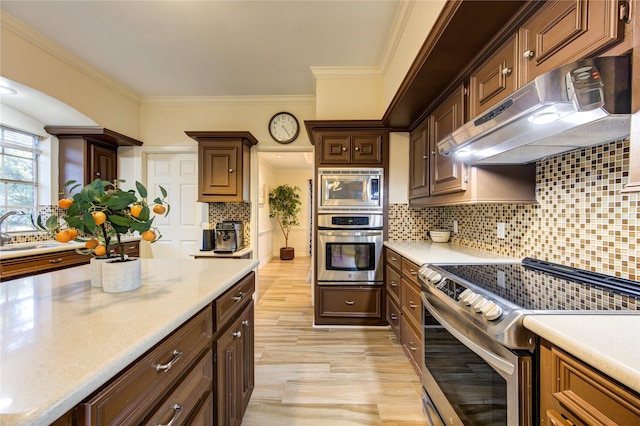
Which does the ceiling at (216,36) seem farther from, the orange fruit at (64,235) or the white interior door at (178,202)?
the orange fruit at (64,235)

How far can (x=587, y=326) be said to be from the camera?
0.77 meters

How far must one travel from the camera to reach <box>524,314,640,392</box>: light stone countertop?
1.91 feet

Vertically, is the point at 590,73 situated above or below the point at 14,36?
below

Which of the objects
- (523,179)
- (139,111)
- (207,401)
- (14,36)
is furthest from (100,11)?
(523,179)

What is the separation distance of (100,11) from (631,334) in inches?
144

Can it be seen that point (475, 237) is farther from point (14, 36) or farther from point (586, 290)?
point (14, 36)

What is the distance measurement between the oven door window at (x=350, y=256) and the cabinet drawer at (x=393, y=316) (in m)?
0.44

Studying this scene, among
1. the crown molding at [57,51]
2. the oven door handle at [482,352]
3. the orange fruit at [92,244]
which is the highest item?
the crown molding at [57,51]

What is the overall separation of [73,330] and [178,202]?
3410mm

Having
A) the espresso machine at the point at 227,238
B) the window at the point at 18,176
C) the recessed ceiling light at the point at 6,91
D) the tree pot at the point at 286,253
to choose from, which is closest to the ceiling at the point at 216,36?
the recessed ceiling light at the point at 6,91

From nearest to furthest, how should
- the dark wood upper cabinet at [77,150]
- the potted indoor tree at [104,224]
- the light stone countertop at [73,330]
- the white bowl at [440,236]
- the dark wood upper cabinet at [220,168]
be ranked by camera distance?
the light stone countertop at [73,330] → the potted indoor tree at [104,224] → the white bowl at [440,236] → the dark wood upper cabinet at [77,150] → the dark wood upper cabinet at [220,168]

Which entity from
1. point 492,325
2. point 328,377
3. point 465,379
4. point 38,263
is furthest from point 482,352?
point 38,263

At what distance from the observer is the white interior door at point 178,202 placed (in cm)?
380

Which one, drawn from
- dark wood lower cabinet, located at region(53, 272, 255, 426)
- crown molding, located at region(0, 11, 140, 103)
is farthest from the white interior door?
dark wood lower cabinet, located at region(53, 272, 255, 426)
